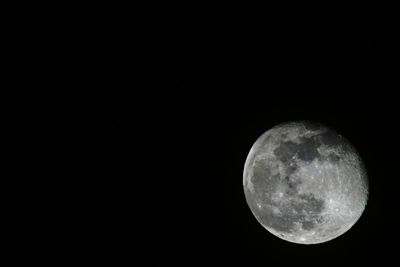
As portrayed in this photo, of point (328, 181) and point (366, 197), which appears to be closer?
point (328, 181)

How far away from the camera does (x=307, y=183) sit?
12.7ft

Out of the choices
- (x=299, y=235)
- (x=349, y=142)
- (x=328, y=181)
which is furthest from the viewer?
(x=349, y=142)

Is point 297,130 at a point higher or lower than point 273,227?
higher

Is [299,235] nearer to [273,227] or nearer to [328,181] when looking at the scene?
[273,227]

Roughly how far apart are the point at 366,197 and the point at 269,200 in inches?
41.1

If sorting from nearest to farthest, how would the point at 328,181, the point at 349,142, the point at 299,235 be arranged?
the point at 328,181 < the point at 299,235 < the point at 349,142

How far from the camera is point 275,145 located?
4199 mm

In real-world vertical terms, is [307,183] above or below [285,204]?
above

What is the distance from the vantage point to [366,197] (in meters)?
4.23

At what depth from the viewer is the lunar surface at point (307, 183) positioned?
389 cm

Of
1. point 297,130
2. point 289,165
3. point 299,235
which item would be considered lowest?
point 299,235

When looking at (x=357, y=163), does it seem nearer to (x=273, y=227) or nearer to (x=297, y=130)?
(x=297, y=130)

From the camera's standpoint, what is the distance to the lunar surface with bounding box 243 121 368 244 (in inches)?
153

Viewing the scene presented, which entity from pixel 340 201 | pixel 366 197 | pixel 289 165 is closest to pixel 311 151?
pixel 289 165
